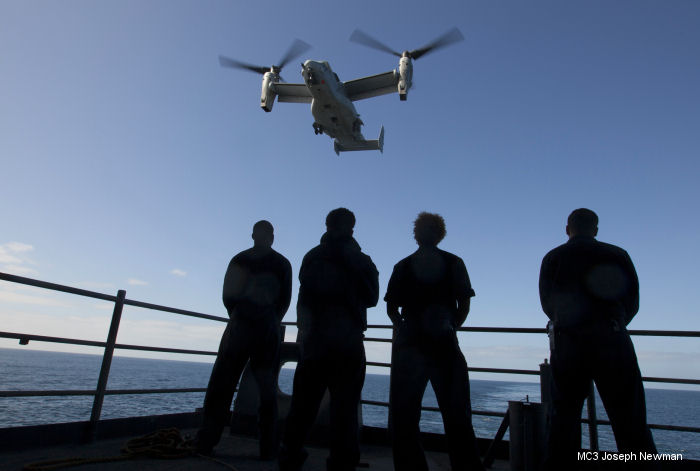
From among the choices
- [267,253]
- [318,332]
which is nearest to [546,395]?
[318,332]

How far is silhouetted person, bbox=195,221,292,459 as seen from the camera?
3.45 metres

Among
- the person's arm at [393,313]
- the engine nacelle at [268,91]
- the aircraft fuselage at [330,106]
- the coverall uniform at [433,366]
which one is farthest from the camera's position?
the engine nacelle at [268,91]

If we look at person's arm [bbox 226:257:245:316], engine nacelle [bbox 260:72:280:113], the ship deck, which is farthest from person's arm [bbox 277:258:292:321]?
engine nacelle [bbox 260:72:280:113]

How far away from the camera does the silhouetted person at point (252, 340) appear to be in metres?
3.45

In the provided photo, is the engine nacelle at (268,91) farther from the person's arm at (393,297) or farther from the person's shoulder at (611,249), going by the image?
the person's shoulder at (611,249)

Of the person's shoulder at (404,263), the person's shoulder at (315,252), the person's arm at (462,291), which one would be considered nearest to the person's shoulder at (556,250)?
the person's arm at (462,291)

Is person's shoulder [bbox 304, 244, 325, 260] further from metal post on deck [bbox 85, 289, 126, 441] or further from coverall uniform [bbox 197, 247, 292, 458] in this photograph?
metal post on deck [bbox 85, 289, 126, 441]

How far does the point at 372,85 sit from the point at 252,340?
19712 millimetres

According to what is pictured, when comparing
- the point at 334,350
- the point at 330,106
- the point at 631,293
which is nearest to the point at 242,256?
the point at 334,350

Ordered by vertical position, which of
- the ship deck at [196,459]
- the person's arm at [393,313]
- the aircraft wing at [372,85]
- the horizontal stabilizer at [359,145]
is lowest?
the ship deck at [196,459]

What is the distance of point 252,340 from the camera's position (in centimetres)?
349

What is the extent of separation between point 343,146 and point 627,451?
2106cm

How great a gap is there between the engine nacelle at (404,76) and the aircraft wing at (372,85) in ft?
1.51

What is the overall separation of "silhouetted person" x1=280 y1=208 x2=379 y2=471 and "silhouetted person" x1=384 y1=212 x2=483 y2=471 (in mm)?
259
